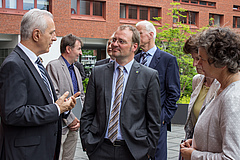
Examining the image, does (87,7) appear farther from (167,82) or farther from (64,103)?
(64,103)

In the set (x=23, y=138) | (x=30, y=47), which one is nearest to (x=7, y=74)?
(x=30, y=47)

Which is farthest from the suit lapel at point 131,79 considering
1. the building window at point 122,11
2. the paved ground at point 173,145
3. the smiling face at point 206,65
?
the building window at point 122,11

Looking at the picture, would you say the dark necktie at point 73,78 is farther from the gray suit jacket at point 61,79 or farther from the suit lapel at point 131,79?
the suit lapel at point 131,79

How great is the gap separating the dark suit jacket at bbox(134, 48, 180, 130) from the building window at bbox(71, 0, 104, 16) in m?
23.3

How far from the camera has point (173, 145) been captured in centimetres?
841

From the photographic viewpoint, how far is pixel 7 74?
2895 millimetres

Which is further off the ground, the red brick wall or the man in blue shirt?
the red brick wall

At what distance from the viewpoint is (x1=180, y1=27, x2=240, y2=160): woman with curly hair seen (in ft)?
6.70

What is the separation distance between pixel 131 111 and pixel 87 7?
25563 millimetres

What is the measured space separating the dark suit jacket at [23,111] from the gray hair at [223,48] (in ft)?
5.51

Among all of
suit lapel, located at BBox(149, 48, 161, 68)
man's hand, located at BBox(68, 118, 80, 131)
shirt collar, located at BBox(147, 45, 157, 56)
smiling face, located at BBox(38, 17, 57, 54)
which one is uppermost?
smiling face, located at BBox(38, 17, 57, 54)

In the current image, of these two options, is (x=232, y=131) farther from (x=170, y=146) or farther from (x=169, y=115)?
A: (x=170, y=146)

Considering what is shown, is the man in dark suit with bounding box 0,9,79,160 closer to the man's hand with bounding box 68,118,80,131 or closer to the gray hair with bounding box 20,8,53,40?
the gray hair with bounding box 20,8,53,40

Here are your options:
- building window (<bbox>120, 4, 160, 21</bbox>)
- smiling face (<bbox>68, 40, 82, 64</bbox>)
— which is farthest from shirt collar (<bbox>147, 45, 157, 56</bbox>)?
building window (<bbox>120, 4, 160, 21</bbox>)
